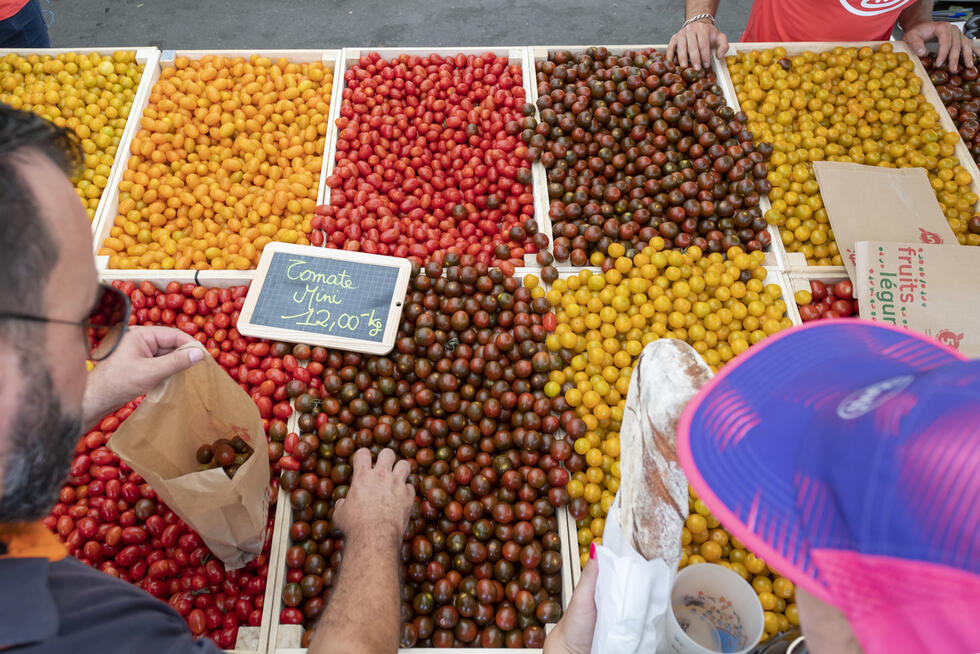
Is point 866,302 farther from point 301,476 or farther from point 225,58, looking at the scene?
point 225,58

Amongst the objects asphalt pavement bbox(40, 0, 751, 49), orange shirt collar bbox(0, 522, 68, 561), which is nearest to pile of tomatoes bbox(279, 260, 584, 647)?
orange shirt collar bbox(0, 522, 68, 561)

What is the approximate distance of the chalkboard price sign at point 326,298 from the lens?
2359mm

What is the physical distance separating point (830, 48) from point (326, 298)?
314 cm

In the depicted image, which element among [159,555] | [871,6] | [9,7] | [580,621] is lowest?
[159,555]

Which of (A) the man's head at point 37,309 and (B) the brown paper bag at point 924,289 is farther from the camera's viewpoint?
(B) the brown paper bag at point 924,289

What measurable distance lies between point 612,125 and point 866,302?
1.43 meters

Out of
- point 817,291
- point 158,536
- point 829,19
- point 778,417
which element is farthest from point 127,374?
point 829,19

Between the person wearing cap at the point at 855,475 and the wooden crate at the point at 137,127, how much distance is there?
7.61ft

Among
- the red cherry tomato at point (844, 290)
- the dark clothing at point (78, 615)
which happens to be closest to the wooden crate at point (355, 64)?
the red cherry tomato at point (844, 290)

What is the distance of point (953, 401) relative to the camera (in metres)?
0.57

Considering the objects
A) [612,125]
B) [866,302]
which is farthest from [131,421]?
[866,302]

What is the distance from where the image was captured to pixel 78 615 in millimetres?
937

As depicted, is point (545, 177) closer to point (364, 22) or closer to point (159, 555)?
point (159, 555)

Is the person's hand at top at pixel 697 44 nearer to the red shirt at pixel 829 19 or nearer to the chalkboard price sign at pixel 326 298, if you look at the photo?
the red shirt at pixel 829 19
